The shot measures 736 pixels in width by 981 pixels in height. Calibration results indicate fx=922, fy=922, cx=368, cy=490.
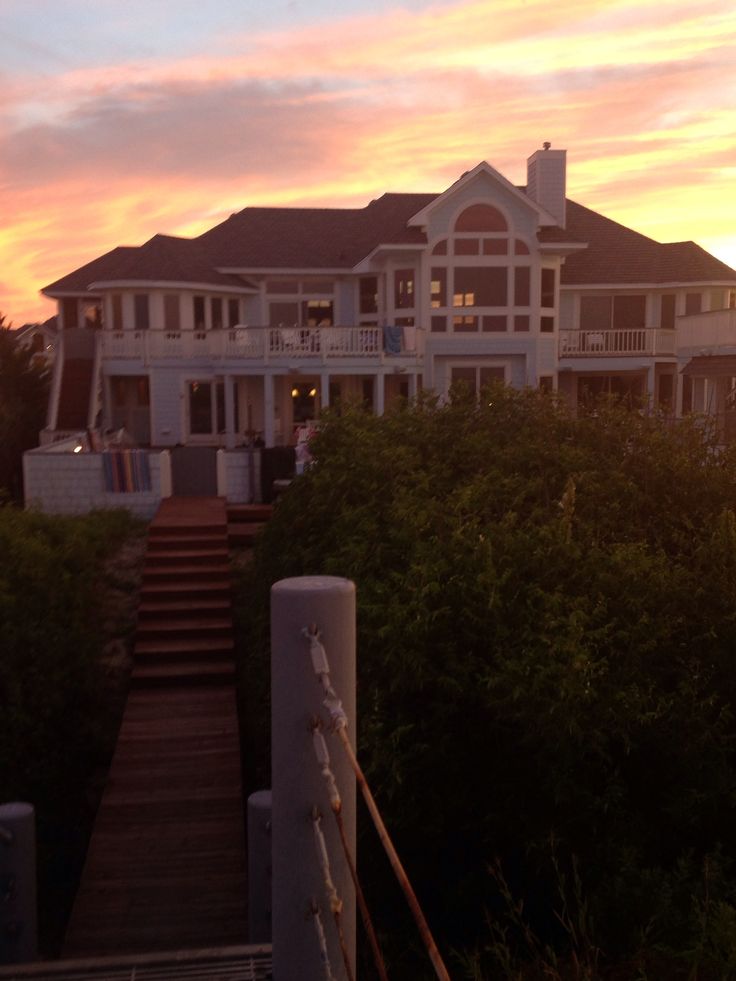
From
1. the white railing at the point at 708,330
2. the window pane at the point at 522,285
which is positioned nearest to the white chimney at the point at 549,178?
the window pane at the point at 522,285

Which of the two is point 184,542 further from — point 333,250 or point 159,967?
point 333,250

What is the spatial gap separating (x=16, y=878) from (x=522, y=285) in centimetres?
2731

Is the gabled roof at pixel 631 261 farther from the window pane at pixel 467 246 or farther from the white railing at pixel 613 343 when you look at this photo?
the window pane at pixel 467 246

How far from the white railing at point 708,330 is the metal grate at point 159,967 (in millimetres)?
23719

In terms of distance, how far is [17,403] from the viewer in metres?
28.8

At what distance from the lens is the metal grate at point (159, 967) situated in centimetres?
463

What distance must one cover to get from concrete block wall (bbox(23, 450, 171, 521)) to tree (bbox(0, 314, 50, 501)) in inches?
261

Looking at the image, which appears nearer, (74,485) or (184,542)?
(184,542)

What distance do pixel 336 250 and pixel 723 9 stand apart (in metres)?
23.2

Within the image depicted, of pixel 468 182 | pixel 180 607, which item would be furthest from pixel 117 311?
pixel 180 607

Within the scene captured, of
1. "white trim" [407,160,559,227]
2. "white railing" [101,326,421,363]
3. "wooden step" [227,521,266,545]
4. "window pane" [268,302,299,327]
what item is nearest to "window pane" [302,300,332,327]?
"window pane" [268,302,299,327]

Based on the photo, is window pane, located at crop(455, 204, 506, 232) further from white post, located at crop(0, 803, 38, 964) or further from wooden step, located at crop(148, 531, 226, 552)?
white post, located at crop(0, 803, 38, 964)

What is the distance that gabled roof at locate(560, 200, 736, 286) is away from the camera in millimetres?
34406

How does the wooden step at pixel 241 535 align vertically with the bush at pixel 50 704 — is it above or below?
above
